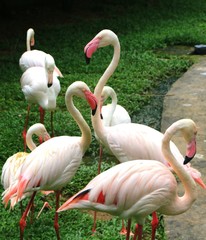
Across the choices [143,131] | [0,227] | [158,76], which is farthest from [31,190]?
[158,76]

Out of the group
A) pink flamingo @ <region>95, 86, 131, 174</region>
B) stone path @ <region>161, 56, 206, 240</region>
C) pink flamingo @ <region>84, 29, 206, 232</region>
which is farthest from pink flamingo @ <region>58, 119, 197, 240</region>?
pink flamingo @ <region>95, 86, 131, 174</region>

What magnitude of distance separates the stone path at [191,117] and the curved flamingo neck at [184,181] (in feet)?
2.30

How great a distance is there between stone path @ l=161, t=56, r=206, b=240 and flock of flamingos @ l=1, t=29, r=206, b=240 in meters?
0.43

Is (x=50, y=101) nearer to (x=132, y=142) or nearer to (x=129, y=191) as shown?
(x=132, y=142)

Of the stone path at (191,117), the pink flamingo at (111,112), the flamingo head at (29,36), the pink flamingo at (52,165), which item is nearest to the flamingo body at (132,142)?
the pink flamingo at (52,165)

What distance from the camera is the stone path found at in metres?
4.30

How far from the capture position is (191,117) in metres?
6.98

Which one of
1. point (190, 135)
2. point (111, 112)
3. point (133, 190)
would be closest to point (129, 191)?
point (133, 190)

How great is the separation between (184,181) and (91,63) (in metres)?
6.09

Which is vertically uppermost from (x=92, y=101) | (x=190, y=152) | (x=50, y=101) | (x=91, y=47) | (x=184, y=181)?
(x=91, y=47)

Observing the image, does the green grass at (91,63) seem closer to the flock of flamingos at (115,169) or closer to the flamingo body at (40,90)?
the flock of flamingos at (115,169)

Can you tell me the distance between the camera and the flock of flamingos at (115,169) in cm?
344

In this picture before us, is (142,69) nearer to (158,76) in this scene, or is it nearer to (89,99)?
(158,76)

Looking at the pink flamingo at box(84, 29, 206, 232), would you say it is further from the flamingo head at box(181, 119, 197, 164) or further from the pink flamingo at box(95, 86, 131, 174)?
the pink flamingo at box(95, 86, 131, 174)
